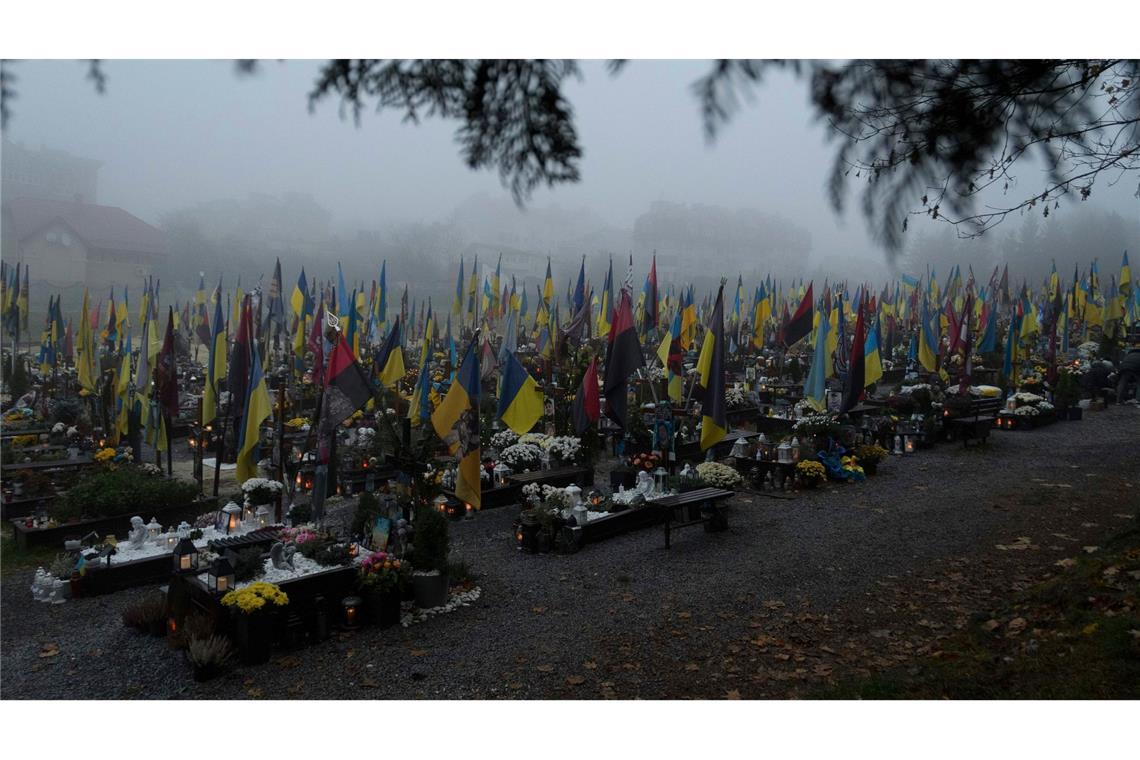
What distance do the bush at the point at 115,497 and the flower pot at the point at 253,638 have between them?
17.8 feet

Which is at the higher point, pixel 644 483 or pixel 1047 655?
pixel 1047 655

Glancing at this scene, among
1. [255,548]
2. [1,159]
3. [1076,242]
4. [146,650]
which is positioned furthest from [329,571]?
[1076,242]

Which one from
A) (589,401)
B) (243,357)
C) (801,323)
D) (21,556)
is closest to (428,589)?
(243,357)

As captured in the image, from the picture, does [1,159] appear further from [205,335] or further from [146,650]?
[205,335]

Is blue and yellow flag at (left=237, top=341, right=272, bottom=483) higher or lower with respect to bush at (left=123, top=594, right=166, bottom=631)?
higher

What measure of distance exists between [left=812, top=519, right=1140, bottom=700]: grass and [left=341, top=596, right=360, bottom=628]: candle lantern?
15.4ft

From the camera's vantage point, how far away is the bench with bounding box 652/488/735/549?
11.2 meters

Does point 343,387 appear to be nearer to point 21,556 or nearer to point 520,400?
point 520,400

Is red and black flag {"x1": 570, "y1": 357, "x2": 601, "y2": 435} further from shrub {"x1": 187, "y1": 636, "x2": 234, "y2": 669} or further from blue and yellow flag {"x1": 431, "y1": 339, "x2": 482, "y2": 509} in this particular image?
shrub {"x1": 187, "y1": 636, "x2": 234, "y2": 669}

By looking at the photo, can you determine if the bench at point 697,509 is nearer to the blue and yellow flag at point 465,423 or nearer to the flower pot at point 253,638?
the blue and yellow flag at point 465,423

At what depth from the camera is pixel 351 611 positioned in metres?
7.87

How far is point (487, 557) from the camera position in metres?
10.6

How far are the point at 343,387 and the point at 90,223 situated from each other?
10032 millimetres

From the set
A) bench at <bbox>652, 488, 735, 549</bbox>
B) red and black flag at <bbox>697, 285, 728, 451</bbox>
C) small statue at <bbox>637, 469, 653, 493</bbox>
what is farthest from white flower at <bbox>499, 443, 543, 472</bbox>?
red and black flag at <bbox>697, 285, 728, 451</bbox>
